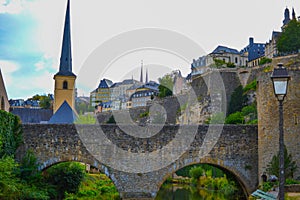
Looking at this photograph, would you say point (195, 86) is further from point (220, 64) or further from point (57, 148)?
point (57, 148)

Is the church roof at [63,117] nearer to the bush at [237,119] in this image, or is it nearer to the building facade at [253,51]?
the bush at [237,119]

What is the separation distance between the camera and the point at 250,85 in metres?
43.8

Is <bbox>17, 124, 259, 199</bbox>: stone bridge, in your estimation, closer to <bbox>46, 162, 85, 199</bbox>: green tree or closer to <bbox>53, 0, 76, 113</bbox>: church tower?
<bbox>46, 162, 85, 199</bbox>: green tree

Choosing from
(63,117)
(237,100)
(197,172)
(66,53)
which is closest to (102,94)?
(66,53)

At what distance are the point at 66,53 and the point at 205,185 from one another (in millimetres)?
27032

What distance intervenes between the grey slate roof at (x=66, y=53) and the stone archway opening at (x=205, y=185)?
20.3 meters

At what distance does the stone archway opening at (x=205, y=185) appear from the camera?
21.8 m

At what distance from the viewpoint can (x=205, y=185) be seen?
33344mm

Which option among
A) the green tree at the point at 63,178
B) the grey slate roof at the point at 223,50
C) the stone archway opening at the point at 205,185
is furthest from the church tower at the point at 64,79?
the grey slate roof at the point at 223,50

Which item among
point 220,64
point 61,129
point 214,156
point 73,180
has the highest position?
point 220,64

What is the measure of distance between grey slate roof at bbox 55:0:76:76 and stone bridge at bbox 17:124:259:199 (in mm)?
32361

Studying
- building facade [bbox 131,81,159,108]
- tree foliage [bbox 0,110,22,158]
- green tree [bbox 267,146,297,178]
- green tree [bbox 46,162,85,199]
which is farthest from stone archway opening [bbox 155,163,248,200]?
building facade [bbox 131,81,159,108]

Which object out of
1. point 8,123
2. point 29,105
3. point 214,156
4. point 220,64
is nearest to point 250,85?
point 220,64

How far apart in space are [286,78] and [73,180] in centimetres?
1599
